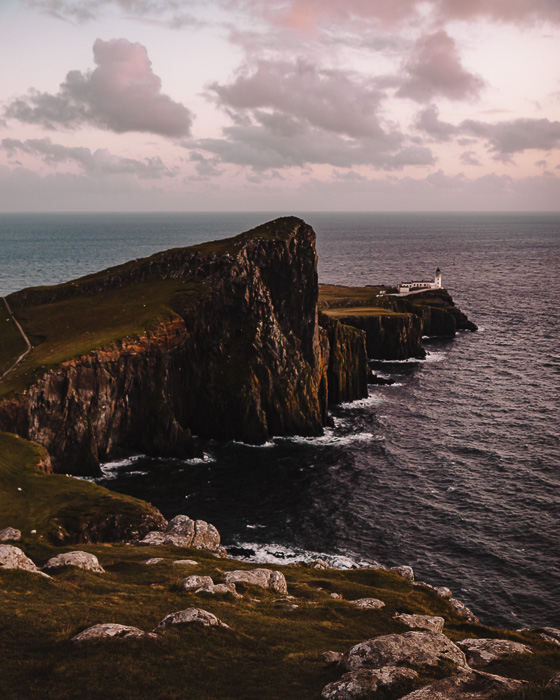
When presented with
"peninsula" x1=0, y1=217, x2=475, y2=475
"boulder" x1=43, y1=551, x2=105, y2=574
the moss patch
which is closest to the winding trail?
"peninsula" x1=0, y1=217, x2=475, y2=475

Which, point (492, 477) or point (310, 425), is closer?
point (492, 477)

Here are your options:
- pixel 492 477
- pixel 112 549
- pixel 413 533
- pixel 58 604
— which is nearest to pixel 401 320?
pixel 492 477

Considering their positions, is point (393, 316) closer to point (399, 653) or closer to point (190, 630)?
point (190, 630)

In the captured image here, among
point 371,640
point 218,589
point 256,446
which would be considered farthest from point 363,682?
point 256,446

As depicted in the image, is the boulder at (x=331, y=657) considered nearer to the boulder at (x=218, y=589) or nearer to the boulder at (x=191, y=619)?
the boulder at (x=191, y=619)

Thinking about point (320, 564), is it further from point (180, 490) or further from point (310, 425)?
point (310, 425)

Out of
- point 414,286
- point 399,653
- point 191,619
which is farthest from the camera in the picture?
point 414,286
